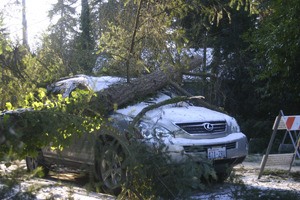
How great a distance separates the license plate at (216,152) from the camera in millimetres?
7292

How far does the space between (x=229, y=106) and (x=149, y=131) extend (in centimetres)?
1213

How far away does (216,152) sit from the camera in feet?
24.1

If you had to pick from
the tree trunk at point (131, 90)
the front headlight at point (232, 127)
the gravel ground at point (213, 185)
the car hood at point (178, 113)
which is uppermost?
the tree trunk at point (131, 90)

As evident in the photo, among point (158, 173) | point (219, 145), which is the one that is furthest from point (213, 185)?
point (158, 173)

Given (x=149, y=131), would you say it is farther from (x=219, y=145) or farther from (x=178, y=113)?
(x=219, y=145)

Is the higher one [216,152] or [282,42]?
[282,42]

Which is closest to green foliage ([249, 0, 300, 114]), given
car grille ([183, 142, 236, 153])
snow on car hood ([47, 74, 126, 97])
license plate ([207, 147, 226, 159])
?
car grille ([183, 142, 236, 153])

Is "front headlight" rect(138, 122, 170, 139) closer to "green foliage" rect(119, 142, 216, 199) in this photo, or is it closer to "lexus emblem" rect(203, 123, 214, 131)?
"green foliage" rect(119, 142, 216, 199)

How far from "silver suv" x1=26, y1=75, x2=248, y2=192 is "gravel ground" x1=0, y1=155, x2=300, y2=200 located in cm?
27

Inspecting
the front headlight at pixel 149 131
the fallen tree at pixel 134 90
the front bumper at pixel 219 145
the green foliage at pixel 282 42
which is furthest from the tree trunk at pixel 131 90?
the green foliage at pixel 282 42

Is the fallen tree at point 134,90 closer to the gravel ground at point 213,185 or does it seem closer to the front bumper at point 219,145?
the front bumper at point 219,145

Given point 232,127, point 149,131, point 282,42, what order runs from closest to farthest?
point 149,131
point 232,127
point 282,42

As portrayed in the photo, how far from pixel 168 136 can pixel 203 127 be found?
1.22m

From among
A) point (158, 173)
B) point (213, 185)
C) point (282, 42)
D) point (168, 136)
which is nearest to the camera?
point (158, 173)
